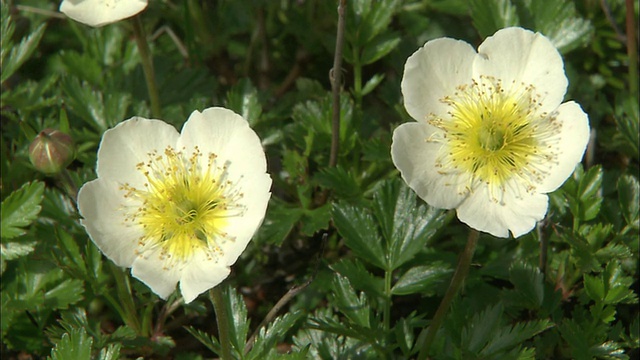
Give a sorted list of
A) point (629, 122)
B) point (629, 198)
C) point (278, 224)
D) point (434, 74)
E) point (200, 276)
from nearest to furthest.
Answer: point (200, 276) → point (434, 74) → point (629, 198) → point (278, 224) → point (629, 122)

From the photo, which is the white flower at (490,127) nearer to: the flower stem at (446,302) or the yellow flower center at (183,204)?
the flower stem at (446,302)

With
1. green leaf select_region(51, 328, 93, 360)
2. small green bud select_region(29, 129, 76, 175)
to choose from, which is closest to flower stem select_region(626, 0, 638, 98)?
small green bud select_region(29, 129, 76, 175)

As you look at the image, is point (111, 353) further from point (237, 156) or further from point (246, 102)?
point (246, 102)

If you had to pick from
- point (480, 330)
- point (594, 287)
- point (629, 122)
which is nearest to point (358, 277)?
point (480, 330)

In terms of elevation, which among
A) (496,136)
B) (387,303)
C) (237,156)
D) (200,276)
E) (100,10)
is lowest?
(387,303)

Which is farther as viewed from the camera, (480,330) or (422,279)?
(422,279)

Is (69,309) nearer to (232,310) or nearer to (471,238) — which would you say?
(232,310)

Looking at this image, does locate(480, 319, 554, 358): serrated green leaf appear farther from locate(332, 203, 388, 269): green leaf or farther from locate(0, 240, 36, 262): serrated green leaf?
locate(0, 240, 36, 262): serrated green leaf
